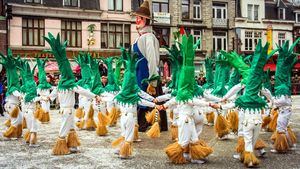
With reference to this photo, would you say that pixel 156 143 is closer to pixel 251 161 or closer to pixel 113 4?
pixel 251 161

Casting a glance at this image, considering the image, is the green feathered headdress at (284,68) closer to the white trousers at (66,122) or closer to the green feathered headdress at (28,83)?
the white trousers at (66,122)

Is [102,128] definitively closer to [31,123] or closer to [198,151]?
[31,123]

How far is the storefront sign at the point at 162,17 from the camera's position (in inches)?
1272

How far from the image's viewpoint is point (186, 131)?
24.5ft

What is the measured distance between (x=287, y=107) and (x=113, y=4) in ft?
77.5

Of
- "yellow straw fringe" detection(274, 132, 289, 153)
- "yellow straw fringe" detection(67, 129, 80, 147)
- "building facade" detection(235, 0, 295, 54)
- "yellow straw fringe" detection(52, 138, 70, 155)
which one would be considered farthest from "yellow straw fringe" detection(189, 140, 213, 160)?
"building facade" detection(235, 0, 295, 54)

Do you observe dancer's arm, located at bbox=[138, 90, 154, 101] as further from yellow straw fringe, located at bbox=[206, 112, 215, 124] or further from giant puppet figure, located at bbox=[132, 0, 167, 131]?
yellow straw fringe, located at bbox=[206, 112, 215, 124]

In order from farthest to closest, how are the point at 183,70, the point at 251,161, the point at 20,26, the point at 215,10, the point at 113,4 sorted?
the point at 215,10
the point at 113,4
the point at 20,26
the point at 183,70
the point at 251,161

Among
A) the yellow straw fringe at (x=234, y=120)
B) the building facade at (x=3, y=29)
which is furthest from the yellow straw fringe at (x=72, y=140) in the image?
the building facade at (x=3, y=29)

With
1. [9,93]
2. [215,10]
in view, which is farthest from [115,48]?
[9,93]

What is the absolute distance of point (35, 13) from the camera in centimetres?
2734

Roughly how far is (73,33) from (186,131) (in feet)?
75.5

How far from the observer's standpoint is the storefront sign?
32.3 metres

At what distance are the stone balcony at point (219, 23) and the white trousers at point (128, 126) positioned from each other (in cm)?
2801
